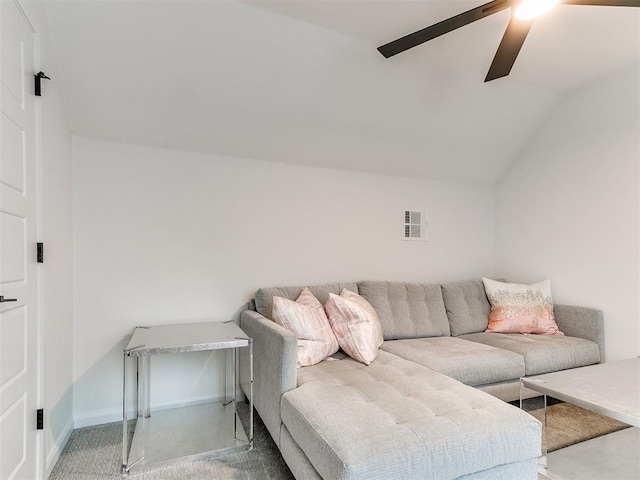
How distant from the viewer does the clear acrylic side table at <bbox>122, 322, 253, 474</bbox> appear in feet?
6.07

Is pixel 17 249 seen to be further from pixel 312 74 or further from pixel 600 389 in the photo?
pixel 600 389

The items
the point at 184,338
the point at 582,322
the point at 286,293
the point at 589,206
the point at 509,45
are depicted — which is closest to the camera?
the point at 509,45

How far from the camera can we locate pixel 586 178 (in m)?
2.96

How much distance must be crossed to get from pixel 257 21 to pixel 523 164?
2837 millimetres

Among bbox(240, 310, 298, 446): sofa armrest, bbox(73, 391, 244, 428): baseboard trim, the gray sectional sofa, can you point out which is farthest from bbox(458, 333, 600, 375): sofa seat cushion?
bbox(73, 391, 244, 428): baseboard trim

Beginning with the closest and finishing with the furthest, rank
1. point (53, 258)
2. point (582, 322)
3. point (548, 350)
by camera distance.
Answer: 1. point (53, 258)
2. point (548, 350)
3. point (582, 322)

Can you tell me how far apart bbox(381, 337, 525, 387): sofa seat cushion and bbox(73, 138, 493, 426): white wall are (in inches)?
35.9

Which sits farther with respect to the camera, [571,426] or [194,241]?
[194,241]

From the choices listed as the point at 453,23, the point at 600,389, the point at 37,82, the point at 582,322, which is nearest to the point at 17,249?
the point at 37,82

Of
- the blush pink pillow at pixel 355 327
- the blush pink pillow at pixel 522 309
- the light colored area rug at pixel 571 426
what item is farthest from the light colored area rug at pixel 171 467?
the blush pink pillow at pixel 522 309

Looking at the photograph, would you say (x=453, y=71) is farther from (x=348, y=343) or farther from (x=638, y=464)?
(x=638, y=464)

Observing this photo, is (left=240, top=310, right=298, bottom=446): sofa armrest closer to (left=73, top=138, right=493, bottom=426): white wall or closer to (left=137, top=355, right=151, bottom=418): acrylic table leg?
(left=73, top=138, right=493, bottom=426): white wall

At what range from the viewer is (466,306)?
Result: 310 centimetres

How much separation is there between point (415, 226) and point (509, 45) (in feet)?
6.32
